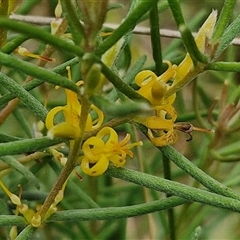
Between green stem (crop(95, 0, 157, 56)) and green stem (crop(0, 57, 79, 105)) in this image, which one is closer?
green stem (crop(95, 0, 157, 56))

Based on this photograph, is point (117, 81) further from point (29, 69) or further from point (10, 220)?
point (10, 220)

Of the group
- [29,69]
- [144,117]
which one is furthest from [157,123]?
[29,69]

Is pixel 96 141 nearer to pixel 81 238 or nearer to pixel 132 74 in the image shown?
pixel 132 74

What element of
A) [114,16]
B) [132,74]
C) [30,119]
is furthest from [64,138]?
[114,16]

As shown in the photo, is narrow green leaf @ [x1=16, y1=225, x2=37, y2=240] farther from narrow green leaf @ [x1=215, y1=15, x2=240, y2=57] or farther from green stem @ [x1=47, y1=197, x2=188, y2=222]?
narrow green leaf @ [x1=215, y1=15, x2=240, y2=57]

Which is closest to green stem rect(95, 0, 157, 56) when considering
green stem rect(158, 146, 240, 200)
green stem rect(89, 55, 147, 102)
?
green stem rect(89, 55, 147, 102)
